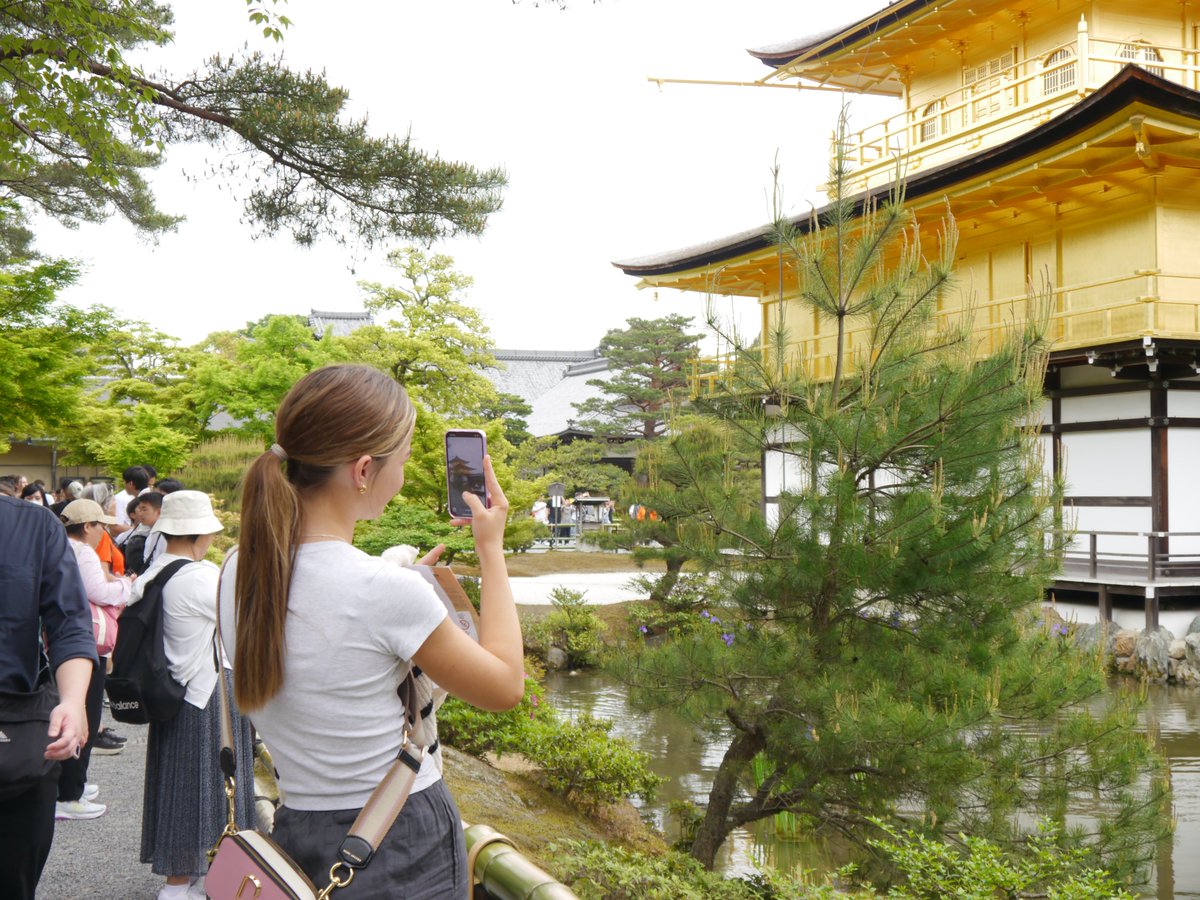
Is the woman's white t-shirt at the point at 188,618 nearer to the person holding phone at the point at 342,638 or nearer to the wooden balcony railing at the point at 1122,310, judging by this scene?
the person holding phone at the point at 342,638

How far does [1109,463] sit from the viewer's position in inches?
540

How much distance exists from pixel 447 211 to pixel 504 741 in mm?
3793

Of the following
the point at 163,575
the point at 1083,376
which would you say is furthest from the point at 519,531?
the point at 163,575

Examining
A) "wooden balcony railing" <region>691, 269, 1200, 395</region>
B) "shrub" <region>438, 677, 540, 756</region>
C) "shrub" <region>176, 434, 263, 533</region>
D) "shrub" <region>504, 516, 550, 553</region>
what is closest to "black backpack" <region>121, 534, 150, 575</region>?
"shrub" <region>438, 677, 540, 756</region>

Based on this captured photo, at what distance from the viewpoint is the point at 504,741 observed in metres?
6.84

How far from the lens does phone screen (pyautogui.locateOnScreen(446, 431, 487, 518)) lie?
181 cm

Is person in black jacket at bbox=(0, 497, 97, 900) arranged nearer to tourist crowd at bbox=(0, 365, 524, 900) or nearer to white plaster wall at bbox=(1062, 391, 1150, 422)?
tourist crowd at bbox=(0, 365, 524, 900)

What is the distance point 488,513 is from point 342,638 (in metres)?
A: 0.34

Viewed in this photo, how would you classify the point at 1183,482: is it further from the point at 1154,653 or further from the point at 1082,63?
the point at 1082,63

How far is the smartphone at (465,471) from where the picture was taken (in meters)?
1.81

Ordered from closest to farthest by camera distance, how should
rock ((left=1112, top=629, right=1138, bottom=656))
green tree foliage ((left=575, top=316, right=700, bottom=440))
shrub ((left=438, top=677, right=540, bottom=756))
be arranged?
shrub ((left=438, top=677, right=540, bottom=756)) → rock ((left=1112, top=629, right=1138, bottom=656)) → green tree foliage ((left=575, top=316, right=700, bottom=440))

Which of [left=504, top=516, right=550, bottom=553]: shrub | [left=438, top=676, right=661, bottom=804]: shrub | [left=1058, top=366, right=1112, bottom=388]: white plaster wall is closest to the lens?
[left=438, top=676, right=661, bottom=804]: shrub

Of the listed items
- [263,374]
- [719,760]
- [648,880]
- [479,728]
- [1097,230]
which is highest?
[1097,230]

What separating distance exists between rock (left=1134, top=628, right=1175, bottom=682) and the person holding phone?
12.9 metres
